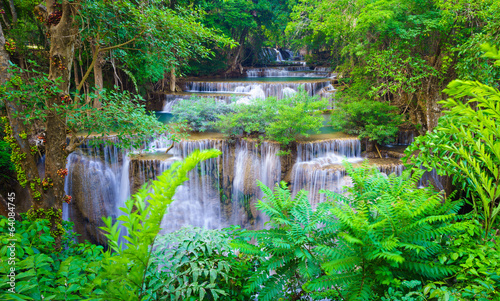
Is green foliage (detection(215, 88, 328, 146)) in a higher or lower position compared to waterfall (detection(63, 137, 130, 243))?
higher

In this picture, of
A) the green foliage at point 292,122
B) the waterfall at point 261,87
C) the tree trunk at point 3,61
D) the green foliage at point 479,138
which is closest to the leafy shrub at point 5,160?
the tree trunk at point 3,61

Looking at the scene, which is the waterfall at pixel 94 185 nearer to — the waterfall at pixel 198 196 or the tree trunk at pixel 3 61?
the waterfall at pixel 198 196

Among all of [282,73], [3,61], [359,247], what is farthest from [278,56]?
[359,247]

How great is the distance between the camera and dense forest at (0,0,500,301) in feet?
6.39

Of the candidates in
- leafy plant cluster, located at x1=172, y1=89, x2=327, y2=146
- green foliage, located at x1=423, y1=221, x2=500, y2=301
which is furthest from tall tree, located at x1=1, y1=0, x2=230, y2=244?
leafy plant cluster, located at x1=172, y1=89, x2=327, y2=146

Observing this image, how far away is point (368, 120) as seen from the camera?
30.1 feet

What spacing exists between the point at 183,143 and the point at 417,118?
9077 mm

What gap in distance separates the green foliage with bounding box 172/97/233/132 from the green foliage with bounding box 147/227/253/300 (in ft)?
24.7

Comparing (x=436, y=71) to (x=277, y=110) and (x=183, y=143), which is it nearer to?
(x=277, y=110)

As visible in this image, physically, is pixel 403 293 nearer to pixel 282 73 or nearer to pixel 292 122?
pixel 292 122

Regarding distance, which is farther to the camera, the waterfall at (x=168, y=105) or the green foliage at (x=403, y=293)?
the waterfall at (x=168, y=105)

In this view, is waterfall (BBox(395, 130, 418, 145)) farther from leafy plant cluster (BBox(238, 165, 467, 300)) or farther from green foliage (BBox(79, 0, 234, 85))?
leafy plant cluster (BBox(238, 165, 467, 300))

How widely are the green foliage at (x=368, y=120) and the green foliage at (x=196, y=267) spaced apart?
7967mm

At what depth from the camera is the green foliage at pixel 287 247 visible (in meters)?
2.21
